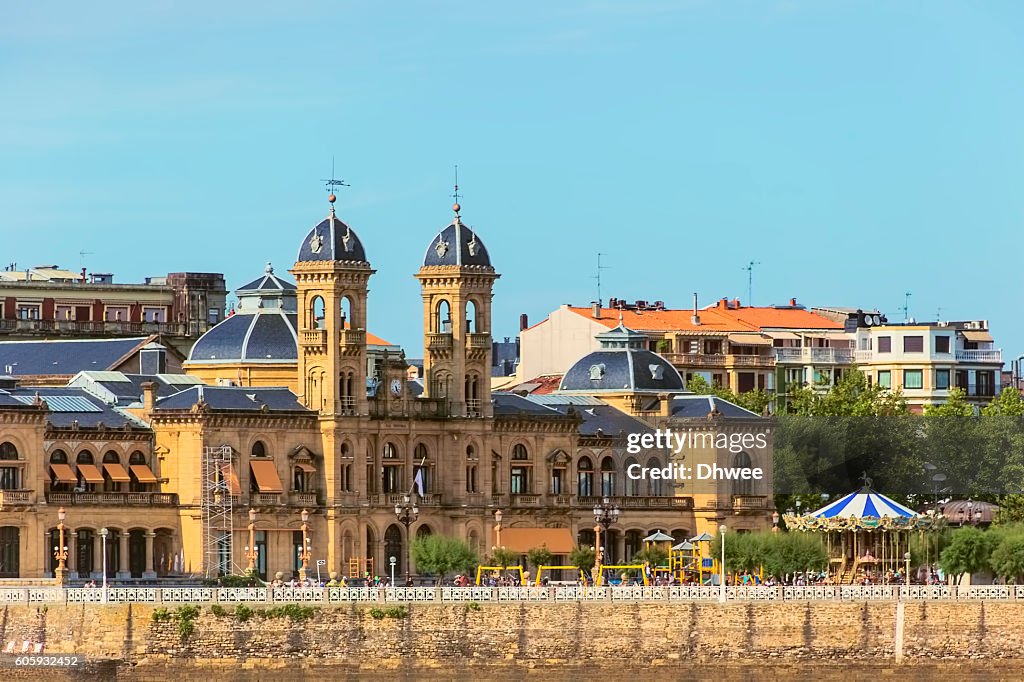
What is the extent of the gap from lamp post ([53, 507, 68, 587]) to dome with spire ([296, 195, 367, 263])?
15080 millimetres

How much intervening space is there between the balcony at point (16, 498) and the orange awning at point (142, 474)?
5495 millimetres

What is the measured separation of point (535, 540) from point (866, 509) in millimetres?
20539

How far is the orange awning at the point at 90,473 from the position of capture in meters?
139

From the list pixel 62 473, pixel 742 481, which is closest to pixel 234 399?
pixel 62 473

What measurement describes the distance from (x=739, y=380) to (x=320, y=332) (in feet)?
161

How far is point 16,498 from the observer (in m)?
135

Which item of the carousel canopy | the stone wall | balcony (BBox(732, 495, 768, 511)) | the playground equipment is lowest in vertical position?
the stone wall

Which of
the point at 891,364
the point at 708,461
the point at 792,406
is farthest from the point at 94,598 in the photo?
the point at 891,364

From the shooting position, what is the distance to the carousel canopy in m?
145

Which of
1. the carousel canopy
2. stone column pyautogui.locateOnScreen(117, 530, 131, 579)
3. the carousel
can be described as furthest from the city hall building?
the carousel

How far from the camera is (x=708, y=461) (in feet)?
509

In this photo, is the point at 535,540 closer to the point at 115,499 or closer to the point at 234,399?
the point at 234,399

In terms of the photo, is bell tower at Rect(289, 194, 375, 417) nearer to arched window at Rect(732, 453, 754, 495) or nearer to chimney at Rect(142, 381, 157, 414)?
chimney at Rect(142, 381, 157, 414)

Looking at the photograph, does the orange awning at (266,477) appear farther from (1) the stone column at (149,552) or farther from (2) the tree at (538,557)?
(2) the tree at (538,557)
